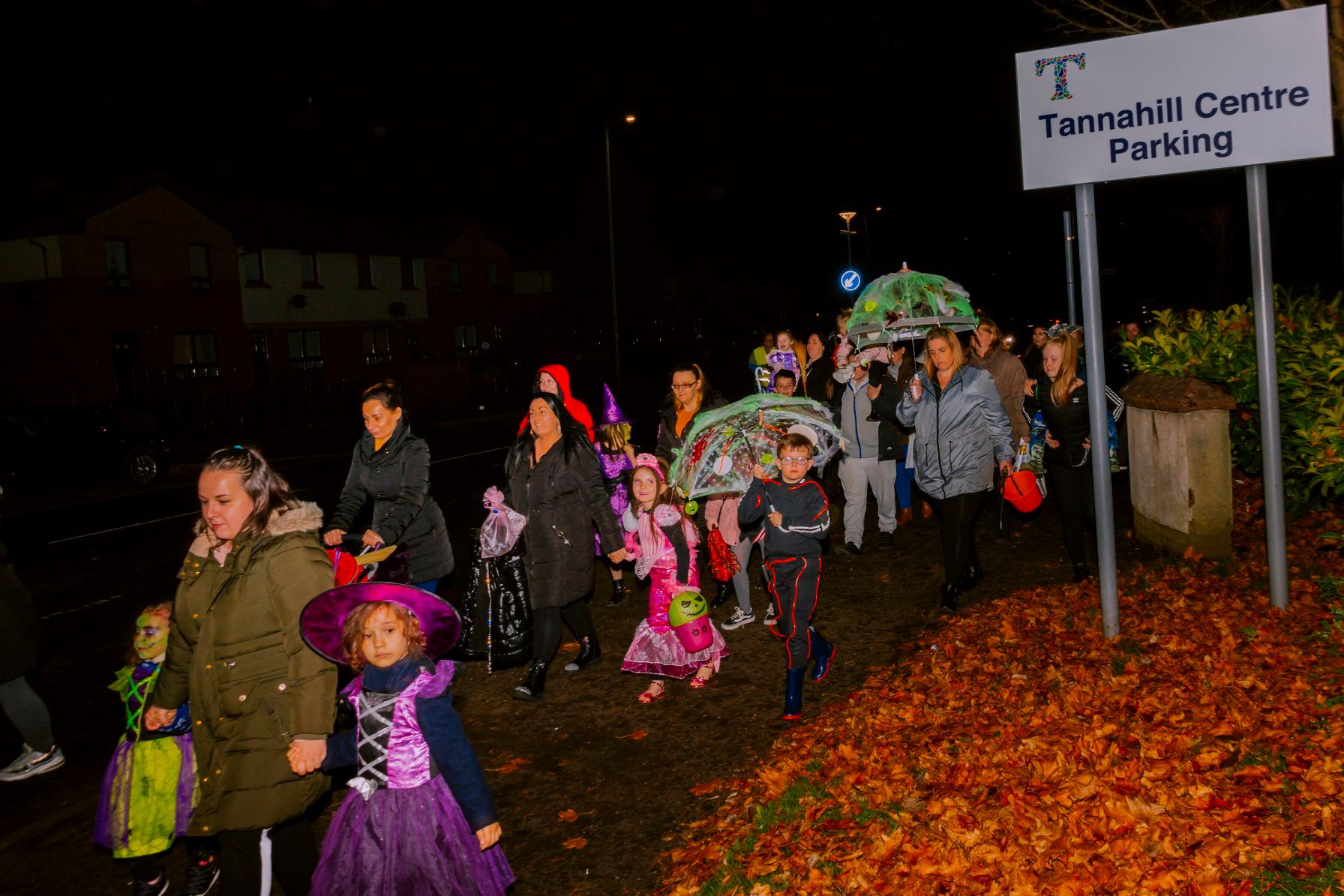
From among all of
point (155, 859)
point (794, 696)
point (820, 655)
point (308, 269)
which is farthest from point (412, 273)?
point (155, 859)

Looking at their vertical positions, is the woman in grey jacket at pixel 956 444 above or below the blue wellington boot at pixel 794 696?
above

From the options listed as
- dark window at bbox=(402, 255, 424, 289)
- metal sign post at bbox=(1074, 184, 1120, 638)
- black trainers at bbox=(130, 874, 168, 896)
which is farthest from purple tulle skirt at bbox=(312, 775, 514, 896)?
dark window at bbox=(402, 255, 424, 289)

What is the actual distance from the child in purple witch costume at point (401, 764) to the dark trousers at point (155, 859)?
1281 mm

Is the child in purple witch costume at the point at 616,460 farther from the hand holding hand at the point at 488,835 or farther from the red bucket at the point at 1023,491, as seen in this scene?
the hand holding hand at the point at 488,835

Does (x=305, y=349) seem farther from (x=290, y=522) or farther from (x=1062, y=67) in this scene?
(x=290, y=522)

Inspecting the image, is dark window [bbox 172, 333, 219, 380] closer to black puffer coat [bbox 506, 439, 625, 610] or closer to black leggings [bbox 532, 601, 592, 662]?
black puffer coat [bbox 506, 439, 625, 610]

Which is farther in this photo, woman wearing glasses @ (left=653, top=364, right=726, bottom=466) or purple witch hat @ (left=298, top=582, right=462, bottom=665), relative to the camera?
woman wearing glasses @ (left=653, top=364, right=726, bottom=466)

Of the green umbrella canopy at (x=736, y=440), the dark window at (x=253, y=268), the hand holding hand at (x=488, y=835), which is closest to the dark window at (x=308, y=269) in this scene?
the dark window at (x=253, y=268)

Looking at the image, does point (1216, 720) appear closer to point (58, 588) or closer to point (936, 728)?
point (936, 728)

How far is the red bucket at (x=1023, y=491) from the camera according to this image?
8.11 m

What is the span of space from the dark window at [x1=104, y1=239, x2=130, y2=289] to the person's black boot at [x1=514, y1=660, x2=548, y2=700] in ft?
113

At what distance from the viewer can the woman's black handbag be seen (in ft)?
22.0

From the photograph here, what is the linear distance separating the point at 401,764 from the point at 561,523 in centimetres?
323

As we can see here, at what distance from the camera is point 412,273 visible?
49.7 metres
